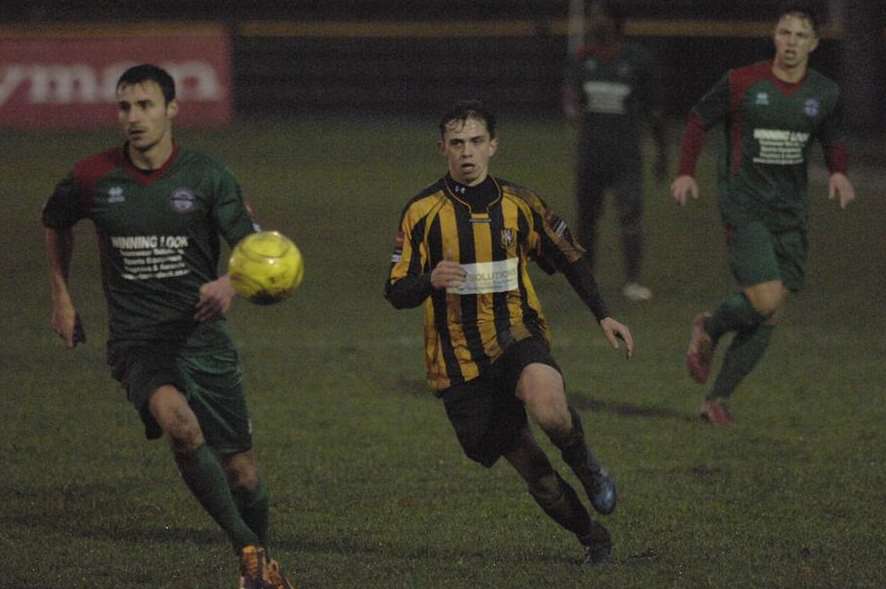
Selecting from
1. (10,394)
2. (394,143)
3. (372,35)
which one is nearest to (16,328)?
(10,394)

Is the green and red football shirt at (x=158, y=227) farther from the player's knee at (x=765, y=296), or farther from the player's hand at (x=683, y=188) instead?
the player's knee at (x=765, y=296)

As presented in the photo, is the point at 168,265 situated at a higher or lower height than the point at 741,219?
higher

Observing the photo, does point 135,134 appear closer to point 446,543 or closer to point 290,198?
point 446,543

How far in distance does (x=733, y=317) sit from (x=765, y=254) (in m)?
0.40

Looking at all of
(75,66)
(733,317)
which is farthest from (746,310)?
(75,66)

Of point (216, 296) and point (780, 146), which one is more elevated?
point (216, 296)

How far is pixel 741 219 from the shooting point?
9.76 m

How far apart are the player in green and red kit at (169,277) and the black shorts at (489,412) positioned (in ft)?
2.72

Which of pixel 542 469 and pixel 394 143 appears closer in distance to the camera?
pixel 542 469

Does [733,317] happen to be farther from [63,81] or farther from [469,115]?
[63,81]

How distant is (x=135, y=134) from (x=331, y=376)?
5065 mm

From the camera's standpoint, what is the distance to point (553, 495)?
22.2ft

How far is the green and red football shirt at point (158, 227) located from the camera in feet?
21.1

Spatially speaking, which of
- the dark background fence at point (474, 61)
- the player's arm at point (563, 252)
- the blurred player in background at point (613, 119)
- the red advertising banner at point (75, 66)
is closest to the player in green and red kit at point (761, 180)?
the player's arm at point (563, 252)
